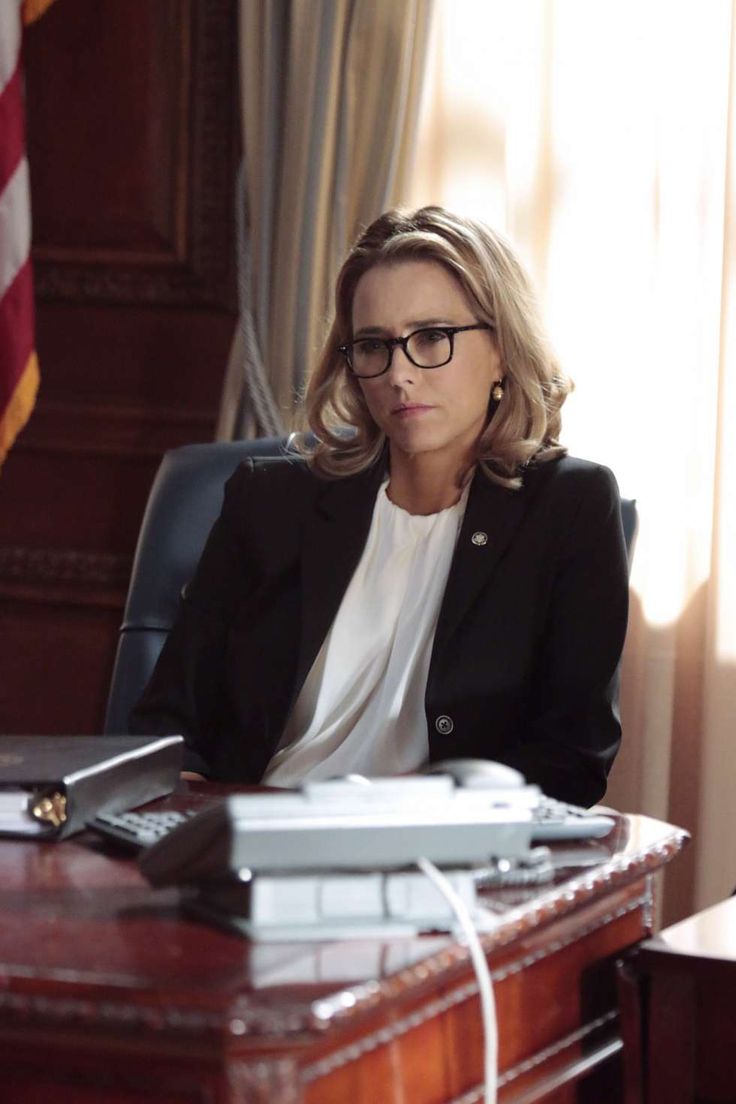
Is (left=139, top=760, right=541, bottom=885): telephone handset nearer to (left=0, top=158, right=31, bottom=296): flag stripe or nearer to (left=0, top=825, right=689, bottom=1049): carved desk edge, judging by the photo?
(left=0, top=825, right=689, bottom=1049): carved desk edge

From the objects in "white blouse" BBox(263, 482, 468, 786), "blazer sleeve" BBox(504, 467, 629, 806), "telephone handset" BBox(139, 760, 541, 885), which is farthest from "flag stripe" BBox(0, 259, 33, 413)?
"telephone handset" BBox(139, 760, 541, 885)

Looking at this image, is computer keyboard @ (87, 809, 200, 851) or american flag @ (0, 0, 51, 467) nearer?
computer keyboard @ (87, 809, 200, 851)

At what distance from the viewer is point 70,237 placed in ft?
12.2

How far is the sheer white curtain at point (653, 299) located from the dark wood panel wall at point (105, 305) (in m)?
0.75

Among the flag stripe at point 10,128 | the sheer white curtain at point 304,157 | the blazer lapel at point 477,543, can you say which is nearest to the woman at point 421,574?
the blazer lapel at point 477,543

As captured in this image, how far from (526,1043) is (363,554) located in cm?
112

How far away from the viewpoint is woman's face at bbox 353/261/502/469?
232 cm

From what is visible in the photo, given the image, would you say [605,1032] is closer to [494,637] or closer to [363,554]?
[494,637]

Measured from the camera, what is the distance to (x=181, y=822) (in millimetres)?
1543

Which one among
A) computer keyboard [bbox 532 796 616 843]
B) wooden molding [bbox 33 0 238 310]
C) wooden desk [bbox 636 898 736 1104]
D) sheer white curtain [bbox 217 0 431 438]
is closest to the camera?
wooden desk [bbox 636 898 736 1104]

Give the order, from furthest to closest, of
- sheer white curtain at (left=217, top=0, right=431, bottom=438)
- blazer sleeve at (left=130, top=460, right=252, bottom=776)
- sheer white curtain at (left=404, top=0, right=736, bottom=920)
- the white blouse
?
sheer white curtain at (left=217, top=0, right=431, bottom=438) < sheer white curtain at (left=404, top=0, right=736, bottom=920) < blazer sleeve at (left=130, top=460, right=252, bottom=776) < the white blouse

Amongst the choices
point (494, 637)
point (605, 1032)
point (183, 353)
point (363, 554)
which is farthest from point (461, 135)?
point (605, 1032)

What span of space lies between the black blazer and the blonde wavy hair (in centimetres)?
4

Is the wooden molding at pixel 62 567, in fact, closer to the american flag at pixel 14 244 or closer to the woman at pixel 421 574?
the american flag at pixel 14 244
